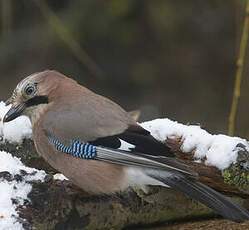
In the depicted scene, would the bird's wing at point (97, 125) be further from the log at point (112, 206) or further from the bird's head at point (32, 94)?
the log at point (112, 206)

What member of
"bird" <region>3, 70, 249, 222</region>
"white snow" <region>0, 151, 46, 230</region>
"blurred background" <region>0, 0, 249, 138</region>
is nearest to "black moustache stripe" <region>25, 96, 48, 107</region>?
"bird" <region>3, 70, 249, 222</region>

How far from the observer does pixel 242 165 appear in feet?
17.3

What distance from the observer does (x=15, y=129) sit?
224 inches

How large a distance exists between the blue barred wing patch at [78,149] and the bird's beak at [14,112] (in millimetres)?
277

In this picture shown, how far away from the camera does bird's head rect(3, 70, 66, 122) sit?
213 inches

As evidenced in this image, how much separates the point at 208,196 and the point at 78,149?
0.75 meters

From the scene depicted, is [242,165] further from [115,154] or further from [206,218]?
[115,154]

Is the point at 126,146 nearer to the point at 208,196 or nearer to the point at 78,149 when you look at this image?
the point at 78,149

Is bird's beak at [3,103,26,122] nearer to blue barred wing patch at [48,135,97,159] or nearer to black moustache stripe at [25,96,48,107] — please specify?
black moustache stripe at [25,96,48,107]

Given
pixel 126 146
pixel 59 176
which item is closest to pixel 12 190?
pixel 126 146

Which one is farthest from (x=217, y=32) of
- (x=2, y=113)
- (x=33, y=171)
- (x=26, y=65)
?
(x=33, y=171)

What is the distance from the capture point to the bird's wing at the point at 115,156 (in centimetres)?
496

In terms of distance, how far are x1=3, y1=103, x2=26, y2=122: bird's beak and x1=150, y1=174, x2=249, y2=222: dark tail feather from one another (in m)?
0.86

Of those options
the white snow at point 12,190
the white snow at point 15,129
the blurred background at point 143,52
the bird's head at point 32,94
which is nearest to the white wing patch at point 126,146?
the white snow at point 12,190
